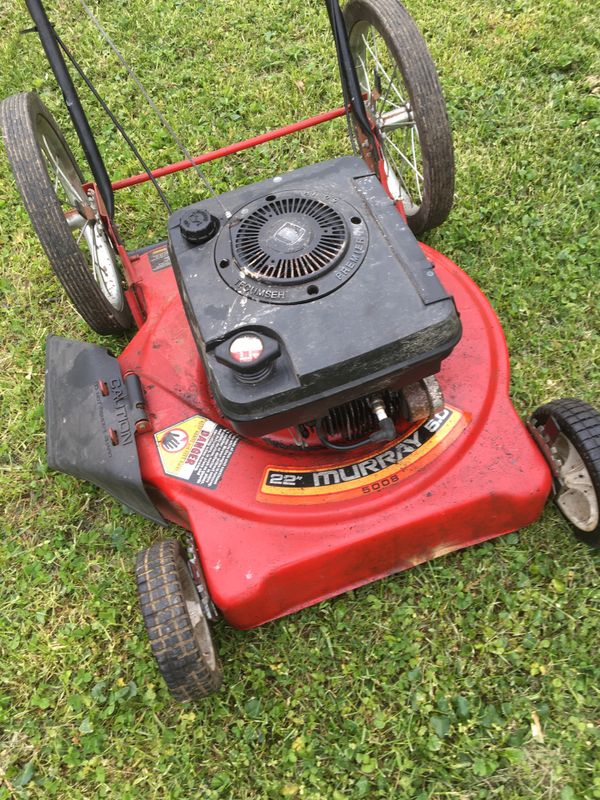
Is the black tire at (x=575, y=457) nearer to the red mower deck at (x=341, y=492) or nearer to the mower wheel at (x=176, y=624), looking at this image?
the red mower deck at (x=341, y=492)

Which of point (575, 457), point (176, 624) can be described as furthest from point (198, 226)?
point (575, 457)

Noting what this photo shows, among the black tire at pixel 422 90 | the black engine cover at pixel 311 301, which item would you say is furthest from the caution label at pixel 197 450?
the black tire at pixel 422 90

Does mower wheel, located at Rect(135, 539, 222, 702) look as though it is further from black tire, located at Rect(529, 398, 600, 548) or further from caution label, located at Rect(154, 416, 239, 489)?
black tire, located at Rect(529, 398, 600, 548)

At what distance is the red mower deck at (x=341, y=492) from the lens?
1823mm

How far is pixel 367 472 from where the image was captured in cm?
188

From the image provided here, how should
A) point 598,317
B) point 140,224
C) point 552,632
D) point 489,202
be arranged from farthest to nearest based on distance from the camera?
point 140,224, point 489,202, point 598,317, point 552,632

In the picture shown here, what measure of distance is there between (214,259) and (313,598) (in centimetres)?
94

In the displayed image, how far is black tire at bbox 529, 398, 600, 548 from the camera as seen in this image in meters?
1.83

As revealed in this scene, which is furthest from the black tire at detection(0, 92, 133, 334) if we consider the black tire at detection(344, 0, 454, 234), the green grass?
the black tire at detection(344, 0, 454, 234)

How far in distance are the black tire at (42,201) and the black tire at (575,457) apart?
1.40 meters

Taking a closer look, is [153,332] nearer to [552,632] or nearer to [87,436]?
[87,436]

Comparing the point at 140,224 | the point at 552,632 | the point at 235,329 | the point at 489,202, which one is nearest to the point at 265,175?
the point at 140,224

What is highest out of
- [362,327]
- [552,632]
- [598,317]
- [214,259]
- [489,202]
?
[214,259]

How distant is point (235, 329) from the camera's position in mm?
1592
